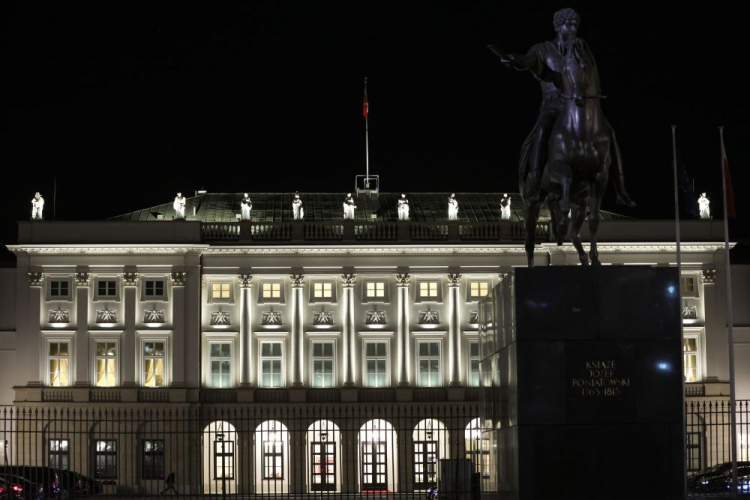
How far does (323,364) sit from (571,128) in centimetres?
5113

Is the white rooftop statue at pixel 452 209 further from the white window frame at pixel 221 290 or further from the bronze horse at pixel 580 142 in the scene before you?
the bronze horse at pixel 580 142

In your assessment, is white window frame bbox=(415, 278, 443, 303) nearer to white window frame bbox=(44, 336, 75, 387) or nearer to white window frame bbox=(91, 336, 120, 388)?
white window frame bbox=(91, 336, 120, 388)

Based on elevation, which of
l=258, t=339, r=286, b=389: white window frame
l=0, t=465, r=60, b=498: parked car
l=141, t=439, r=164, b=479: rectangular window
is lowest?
l=141, t=439, r=164, b=479: rectangular window

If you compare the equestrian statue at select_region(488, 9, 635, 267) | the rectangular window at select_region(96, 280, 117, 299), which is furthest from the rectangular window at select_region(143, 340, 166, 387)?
the equestrian statue at select_region(488, 9, 635, 267)

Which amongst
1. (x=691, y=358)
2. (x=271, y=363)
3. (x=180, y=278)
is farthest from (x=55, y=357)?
(x=691, y=358)

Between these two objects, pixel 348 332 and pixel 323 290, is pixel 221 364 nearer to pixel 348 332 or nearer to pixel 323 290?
pixel 323 290

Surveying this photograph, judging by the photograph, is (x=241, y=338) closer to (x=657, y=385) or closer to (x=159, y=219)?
(x=159, y=219)

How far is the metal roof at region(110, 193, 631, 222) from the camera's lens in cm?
7425

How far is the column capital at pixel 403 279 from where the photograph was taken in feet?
233

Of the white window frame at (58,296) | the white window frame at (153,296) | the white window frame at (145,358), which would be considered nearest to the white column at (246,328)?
the white window frame at (145,358)

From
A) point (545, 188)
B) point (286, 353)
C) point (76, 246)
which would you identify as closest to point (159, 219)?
point (76, 246)

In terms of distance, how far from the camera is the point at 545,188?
21312mm

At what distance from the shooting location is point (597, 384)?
19.9 m

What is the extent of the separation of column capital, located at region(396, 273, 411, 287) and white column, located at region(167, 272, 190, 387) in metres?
10.0
